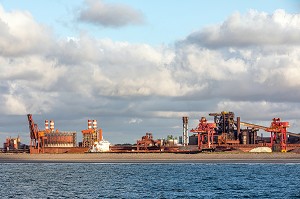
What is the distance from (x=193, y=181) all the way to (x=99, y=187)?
1754 cm

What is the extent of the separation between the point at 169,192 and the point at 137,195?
17.1ft

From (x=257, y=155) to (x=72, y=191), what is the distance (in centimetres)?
12845

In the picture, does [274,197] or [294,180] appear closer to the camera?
[274,197]

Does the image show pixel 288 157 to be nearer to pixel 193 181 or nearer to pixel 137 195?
pixel 193 181

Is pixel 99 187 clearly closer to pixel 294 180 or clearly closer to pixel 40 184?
pixel 40 184

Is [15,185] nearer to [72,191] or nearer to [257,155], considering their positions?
[72,191]

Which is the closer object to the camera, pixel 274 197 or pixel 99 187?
pixel 274 197

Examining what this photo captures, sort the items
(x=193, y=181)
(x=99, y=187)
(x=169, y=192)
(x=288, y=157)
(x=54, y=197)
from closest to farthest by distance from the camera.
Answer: (x=54, y=197), (x=169, y=192), (x=99, y=187), (x=193, y=181), (x=288, y=157)

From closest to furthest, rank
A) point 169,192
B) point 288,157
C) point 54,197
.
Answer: point 54,197 → point 169,192 → point 288,157

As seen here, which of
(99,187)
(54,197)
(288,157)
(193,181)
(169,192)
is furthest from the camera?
(288,157)

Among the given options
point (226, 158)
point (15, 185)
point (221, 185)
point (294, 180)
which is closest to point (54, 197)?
point (15, 185)

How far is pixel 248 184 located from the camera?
296ft

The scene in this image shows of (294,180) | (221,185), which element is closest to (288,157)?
(294,180)

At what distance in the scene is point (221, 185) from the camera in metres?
89.2
